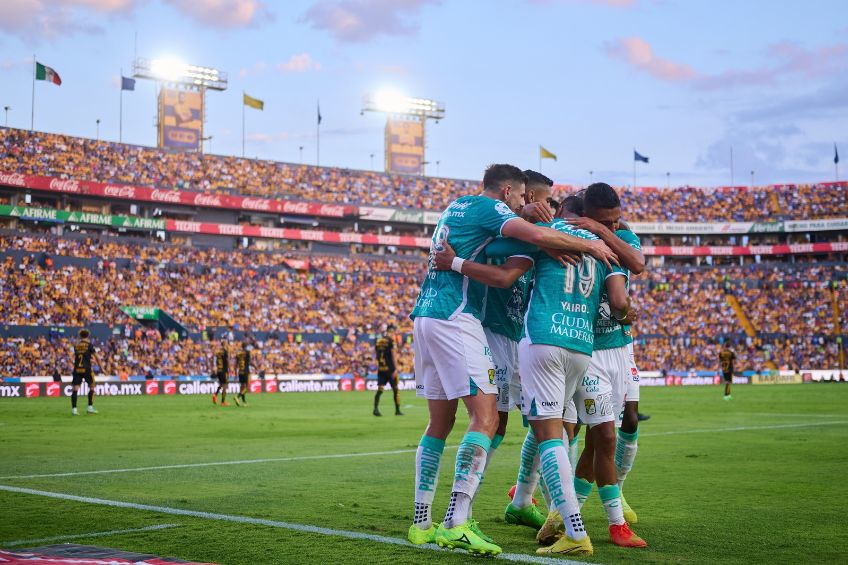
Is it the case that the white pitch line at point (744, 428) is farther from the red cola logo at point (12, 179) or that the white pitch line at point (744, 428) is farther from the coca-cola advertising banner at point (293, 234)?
the coca-cola advertising banner at point (293, 234)

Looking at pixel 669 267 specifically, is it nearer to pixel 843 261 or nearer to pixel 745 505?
pixel 843 261

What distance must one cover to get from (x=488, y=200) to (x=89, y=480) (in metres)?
6.38

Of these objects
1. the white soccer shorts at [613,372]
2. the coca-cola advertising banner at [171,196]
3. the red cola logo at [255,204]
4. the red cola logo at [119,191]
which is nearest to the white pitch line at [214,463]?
the white soccer shorts at [613,372]

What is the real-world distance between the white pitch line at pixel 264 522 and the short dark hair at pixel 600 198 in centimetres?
272

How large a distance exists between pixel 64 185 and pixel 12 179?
10.2 feet

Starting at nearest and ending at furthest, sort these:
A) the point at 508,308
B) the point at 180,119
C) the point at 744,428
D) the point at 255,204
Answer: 1. the point at 508,308
2. the point at 744,428
3. the point at 255,204
4. the point at 180,119

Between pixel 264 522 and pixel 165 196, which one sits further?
pixel 165 196

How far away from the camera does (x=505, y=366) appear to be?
7.50 meters

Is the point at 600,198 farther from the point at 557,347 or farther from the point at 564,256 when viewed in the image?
the point at 557,347

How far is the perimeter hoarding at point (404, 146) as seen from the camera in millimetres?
81562

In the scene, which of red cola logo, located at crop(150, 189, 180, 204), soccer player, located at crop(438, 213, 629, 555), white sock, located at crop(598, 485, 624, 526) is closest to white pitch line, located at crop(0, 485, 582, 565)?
soccer player, located at crop(438, 213, 629, 555)

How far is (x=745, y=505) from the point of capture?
28.2 ft

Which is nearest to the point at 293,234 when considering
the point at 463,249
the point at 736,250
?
the point at 736,250

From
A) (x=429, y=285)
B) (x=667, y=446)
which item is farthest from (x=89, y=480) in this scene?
(x=667, y=446)
